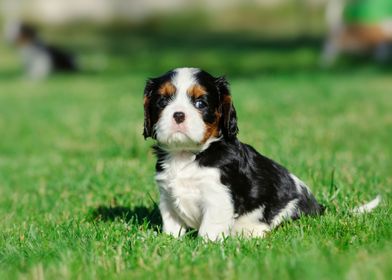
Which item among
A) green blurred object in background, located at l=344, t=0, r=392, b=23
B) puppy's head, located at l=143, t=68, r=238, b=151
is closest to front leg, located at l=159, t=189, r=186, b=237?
puppy's head, located at l=143, t=68, r=238, b=151

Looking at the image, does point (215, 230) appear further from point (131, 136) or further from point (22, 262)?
point (131, 136)

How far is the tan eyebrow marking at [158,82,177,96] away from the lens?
481 centimetres

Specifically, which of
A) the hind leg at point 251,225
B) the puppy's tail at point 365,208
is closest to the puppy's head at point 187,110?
the hind leg at point 251,225

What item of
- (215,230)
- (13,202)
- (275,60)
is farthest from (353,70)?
(215,230)

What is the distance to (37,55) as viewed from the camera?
25141 millimetres

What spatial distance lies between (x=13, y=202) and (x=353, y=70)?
16690 millimetres

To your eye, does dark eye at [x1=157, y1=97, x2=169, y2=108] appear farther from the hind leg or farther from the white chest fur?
the hind leg

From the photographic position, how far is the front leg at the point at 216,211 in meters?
4.86

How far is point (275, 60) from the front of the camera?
85.5 feet

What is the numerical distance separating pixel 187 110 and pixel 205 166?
46 cm

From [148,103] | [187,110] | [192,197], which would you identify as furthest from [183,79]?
[192,197]

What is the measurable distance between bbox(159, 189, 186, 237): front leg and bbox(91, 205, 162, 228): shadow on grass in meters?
0.28

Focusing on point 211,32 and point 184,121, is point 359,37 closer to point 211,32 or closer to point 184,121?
point 211,32

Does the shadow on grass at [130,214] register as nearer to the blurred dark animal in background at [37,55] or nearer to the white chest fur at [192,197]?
the white chest fur at [192,197]
